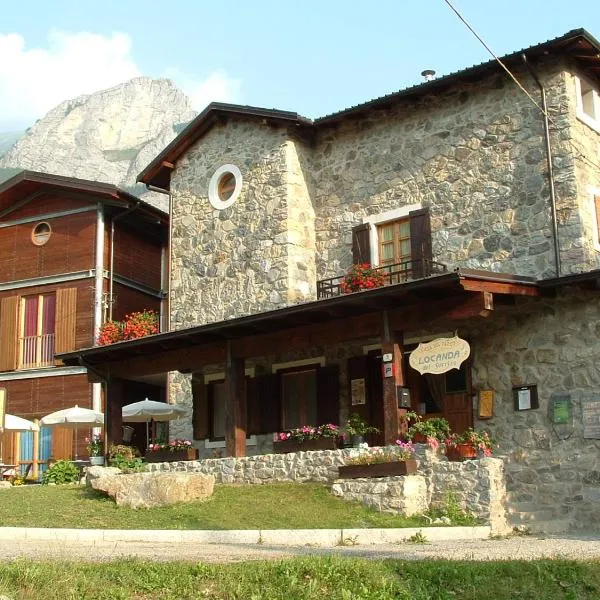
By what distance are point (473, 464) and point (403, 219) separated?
6366 mm

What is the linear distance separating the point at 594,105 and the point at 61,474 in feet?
40.5

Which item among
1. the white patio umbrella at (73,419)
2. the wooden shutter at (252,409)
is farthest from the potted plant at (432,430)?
the white patio umbrella at (73,419)

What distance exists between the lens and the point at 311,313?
15.7 m

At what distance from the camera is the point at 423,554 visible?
32.0 feet

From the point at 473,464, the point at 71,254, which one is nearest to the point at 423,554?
the point at 473,464

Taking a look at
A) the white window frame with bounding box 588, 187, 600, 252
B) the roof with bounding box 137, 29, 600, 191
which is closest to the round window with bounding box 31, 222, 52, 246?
the roof with bounding box 137, 29, 600, 191

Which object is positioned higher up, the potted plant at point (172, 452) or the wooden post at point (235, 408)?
the wooden post at point (235, 408)

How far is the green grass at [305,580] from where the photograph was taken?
6.95m

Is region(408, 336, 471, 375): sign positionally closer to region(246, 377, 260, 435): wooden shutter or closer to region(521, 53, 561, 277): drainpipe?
region(521, 53, 561, 277): drainpipe

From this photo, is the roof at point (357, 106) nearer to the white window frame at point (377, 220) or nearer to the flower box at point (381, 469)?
the white window frame at point (377, 220)

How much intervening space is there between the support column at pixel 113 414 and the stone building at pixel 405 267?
0.17ft

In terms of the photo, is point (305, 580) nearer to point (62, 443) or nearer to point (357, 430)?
point (357, 430)

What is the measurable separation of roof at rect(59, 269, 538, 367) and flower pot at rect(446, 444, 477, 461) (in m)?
2.32

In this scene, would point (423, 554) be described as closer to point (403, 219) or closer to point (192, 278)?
point (403, 219)
